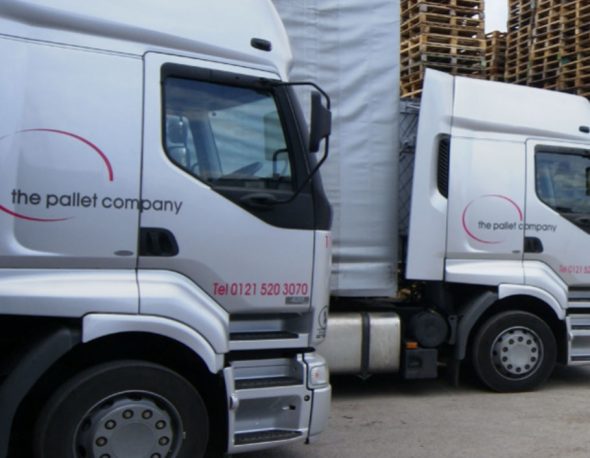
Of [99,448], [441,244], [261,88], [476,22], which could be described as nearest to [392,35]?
[441,244]

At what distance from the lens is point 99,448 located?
12.0 feet

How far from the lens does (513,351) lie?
6.84 m

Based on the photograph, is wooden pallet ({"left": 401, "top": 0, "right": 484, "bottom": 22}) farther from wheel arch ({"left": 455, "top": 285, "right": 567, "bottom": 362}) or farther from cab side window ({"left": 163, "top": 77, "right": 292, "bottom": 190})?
cab side window ({"left": 163, "top": 77, "right": 292, "bottom": 190})

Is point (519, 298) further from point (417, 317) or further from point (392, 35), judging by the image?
point (392, 35)

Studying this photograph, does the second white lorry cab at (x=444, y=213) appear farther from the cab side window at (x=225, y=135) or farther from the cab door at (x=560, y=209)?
the cab side window at (x=225, y=135)

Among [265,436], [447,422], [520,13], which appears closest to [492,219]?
[447,422]

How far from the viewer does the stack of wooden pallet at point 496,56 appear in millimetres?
11156

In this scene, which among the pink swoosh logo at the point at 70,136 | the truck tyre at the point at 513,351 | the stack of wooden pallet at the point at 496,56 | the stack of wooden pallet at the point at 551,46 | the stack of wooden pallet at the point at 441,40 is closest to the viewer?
the pink swoosh logo at the point at 70,136

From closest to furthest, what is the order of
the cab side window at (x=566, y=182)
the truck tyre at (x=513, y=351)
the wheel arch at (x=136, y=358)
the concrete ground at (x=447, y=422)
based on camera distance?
the wheel arch at (x=136, y=358), the concrete ground at (x=447, y=422), the truck tyre at (x=513, y=351), the cab side window at (x=566, y=182)

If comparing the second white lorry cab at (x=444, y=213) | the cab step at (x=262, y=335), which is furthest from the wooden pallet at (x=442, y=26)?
the cab step at (x=262, y=335)

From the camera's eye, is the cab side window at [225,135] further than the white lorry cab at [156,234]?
Yes

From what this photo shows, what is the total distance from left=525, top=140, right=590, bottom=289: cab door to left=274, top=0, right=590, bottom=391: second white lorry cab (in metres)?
0.01

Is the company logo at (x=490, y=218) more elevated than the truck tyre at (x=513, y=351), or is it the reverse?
the company logo at (x=490, y=218)

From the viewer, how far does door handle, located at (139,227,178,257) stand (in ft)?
12.7
